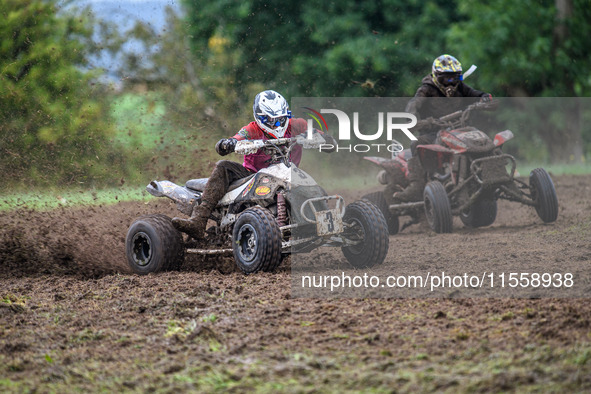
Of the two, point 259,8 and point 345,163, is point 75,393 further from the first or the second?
point 259,8

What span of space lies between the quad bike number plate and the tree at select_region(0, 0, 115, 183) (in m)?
5.54

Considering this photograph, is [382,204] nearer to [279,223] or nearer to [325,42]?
[279,223]

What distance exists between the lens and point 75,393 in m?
4.49

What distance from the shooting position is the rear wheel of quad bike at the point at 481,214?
40.2ft

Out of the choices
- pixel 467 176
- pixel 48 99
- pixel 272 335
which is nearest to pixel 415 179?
pixel 467 176

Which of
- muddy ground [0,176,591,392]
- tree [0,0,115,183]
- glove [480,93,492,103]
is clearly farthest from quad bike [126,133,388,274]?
tree [0,0,115,183]

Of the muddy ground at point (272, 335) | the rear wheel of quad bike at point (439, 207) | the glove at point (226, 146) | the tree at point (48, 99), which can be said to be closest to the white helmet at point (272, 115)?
the glove at point (226, 146)

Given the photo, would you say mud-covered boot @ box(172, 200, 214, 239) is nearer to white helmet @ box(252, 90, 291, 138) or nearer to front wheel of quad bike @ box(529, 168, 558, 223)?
white helmet @ box(252, 90, 291, 138)

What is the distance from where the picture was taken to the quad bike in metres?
7.83

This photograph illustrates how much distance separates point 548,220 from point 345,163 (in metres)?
5.94

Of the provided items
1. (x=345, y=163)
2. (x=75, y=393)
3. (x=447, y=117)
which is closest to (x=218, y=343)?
(x=75, y=393)

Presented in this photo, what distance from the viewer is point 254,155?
866 cm

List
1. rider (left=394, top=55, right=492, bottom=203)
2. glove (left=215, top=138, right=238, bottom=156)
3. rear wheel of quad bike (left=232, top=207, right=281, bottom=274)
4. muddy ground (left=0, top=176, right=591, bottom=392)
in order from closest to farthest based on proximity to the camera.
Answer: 1. muddy ground (left=0, top=176, right=591, bottom=392)
2. rear wheel of quad bike (left=232, top=207, right=281, bottom=274)
3. glove (left=215, top=138, right=238, bottom=156)
4. rider (left=394, top=55, right=492, bottom=203)

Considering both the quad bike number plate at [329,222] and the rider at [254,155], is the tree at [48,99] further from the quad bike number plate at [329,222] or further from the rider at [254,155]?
the quad bike number plate at [329,222]
